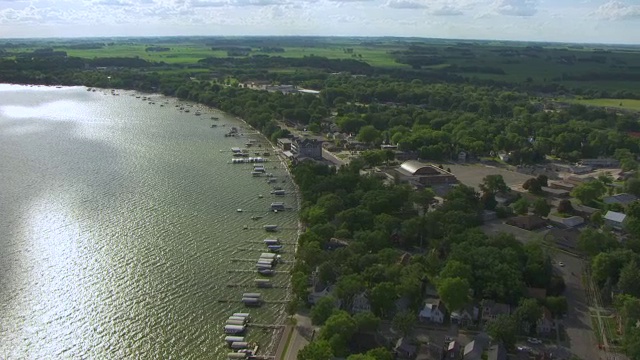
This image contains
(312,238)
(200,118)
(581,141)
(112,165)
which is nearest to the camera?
(312,238)

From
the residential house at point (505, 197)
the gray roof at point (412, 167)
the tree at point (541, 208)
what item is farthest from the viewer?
the gray roof at point (412, 167)

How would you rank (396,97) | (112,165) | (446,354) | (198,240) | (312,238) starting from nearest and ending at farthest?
1. (446,354)
2. (312,238)
3. (198,240)
4. (112,165)
5. (396,97)

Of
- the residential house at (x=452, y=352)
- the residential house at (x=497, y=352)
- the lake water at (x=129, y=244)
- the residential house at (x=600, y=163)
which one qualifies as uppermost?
the residential house at (x=497, y=352)

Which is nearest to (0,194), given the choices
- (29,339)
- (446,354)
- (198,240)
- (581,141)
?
(198,240)

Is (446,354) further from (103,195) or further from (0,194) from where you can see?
(0,194)

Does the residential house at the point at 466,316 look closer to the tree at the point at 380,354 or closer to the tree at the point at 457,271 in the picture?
the tree at the point at 457,271

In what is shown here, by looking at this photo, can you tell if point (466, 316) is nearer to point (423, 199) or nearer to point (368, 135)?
point (423, 199)

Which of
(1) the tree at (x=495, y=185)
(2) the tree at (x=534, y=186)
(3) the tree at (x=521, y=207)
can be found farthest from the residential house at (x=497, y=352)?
(2) the tree at (x=534, y=186)

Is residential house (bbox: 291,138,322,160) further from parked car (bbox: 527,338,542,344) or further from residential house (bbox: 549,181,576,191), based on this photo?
parked car (bbox: 527,338,542,344)
